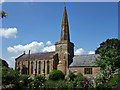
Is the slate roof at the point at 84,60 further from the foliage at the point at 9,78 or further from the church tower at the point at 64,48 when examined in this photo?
the foliage at the point at 9,78

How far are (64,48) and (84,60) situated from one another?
6854 mm

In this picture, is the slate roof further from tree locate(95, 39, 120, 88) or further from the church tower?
tree locate(95, 39, 120, 88)

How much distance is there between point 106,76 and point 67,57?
16959 millimetres

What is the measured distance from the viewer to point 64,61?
131ft

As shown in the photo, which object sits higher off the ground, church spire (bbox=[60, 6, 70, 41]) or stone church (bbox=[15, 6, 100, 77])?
church spire (bbox=[60, 6, 70, 41])

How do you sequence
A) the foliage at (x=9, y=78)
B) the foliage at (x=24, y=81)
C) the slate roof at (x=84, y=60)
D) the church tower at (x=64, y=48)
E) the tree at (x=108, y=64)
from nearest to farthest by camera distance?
the foliage at (x=9, y=78) → the foliage at (x=24, y=81) → the tree at (x=108, y=64) → the slate roof at (x=84, y=60) → the church tower at (x=64, y=48)

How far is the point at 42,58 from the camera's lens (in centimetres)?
4538

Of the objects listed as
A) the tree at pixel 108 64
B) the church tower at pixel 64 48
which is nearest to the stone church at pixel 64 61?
the church tower at pixel 64 48

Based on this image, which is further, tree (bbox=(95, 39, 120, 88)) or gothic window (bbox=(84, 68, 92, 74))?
gothic window (bbox=(84, 68, 92, 74))

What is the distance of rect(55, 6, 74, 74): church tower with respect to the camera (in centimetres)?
4000

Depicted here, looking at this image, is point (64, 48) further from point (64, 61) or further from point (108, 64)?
point (108, 64)

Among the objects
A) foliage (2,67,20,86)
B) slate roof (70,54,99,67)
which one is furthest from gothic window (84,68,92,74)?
foliage (2,67,20,86)

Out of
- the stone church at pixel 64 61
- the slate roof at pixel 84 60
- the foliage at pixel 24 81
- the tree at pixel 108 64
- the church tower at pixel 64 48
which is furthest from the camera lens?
the church tower at pixel 64 48

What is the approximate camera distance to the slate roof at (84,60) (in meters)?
37.3
